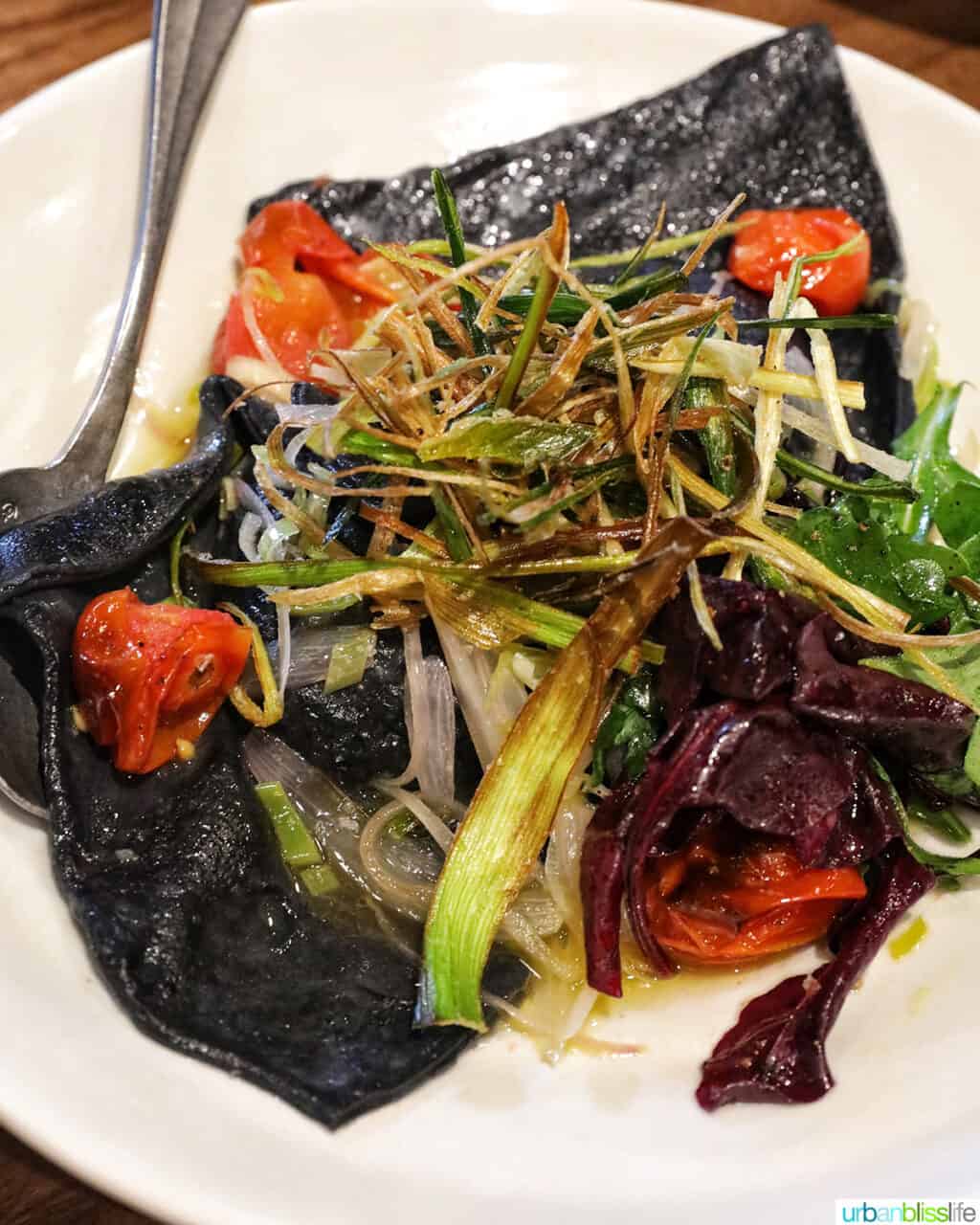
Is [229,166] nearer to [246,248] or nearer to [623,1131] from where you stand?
[246,248]

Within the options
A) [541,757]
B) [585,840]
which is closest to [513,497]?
[541,757]

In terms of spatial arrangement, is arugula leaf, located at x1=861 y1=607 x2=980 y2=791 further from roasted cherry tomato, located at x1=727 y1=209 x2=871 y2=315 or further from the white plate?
roasted cherry tomato, located at x1=727 y1=209 x2=871 y2=315

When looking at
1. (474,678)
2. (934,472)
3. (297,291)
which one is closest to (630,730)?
(474,678)

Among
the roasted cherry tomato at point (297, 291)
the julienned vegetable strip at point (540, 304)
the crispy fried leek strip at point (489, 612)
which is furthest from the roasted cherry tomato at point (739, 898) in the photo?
the roasted cherry tomato at point (297, 291)

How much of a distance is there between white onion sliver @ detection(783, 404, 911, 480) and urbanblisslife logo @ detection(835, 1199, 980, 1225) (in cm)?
130

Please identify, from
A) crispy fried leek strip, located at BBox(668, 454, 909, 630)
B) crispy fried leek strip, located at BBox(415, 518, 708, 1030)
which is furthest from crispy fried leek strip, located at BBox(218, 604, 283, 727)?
crispy fried leek strip, located at BBox(668, 454, 909, 630)

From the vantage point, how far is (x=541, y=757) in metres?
1.87

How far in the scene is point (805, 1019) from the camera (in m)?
1.83

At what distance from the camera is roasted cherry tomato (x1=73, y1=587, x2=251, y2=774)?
1.94 m

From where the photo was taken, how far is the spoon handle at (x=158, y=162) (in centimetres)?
253

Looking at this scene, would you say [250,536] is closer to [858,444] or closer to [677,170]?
[858,444]

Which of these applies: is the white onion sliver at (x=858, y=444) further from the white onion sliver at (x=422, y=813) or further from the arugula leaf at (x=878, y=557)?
the white onion sliver at (x=422, y=813)

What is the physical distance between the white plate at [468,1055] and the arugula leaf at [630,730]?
0.48 meters

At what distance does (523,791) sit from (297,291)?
5.31ft
